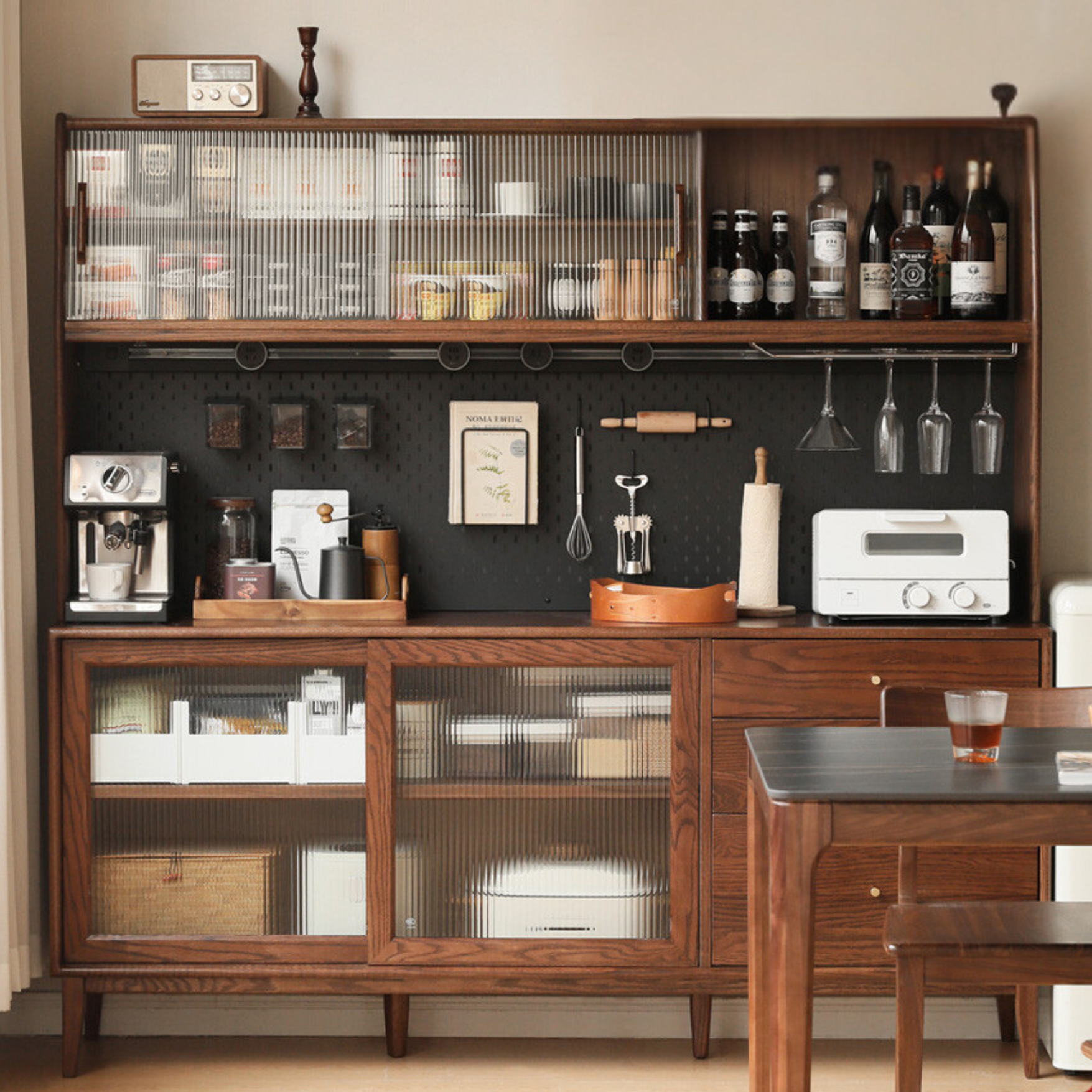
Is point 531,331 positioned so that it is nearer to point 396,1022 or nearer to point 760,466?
point 760,466

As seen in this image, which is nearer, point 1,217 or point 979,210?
point 1,217

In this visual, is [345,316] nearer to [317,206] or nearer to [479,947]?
[317,206]

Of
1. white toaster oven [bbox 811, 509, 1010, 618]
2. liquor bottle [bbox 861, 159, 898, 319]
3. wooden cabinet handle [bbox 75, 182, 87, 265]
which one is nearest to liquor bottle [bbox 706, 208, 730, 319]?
liquor bottle [bbox 861, 159, 898, 319]

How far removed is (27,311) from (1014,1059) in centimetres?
281

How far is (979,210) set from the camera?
116 inches

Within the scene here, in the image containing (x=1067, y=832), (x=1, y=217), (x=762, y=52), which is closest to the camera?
(x=1067, y=832)

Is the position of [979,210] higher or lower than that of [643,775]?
higher

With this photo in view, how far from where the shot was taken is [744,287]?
291cm

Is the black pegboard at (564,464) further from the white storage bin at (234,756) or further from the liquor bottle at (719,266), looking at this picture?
the white storage bin at (234,756)

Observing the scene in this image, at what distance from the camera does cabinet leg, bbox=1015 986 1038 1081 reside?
269cm

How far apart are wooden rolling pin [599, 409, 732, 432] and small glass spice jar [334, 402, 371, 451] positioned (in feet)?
1.86

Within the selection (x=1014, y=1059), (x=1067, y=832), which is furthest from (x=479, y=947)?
(x=1067, y=832)

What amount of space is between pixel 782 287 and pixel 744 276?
0.32 ft

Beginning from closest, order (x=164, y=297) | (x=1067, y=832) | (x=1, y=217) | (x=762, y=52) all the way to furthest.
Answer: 1. (x=1067, y=832)
2. (x=1, y=217)
3. (x=164, y=297)
4. (x=762, y=52)
